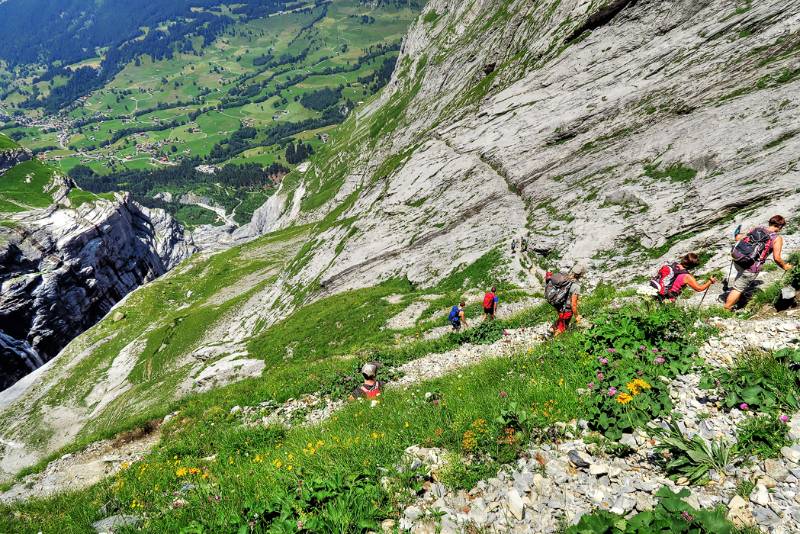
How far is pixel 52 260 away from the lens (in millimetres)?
123000

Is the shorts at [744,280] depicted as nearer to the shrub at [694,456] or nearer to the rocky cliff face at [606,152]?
the shrub at [694,456]

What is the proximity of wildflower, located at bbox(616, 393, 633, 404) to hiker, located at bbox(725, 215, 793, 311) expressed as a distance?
8.17m

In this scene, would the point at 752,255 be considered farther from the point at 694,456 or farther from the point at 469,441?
the point at 469,441

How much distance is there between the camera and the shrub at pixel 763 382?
6207 mm

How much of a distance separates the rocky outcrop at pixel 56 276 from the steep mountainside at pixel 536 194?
159 feet

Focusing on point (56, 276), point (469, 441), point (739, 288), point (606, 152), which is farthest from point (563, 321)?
point (56, 276)

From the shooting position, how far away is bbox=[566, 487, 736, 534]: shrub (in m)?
4.18

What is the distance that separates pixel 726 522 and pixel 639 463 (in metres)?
2.30

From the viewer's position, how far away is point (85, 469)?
14133 millimetres

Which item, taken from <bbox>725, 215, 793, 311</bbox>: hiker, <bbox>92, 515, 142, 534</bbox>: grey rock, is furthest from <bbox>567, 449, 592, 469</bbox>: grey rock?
<bbox>725, 215, 793, 311</bbox>: hiker

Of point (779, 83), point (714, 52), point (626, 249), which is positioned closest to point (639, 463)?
point (626, 249)

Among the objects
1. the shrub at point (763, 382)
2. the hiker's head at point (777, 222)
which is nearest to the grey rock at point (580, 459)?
the shrub at point (763, 382)

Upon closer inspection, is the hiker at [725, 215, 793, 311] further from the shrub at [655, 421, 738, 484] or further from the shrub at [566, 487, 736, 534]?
the shrub at [566, 487, 736, 534]

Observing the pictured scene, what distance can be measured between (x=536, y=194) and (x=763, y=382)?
3563cm
